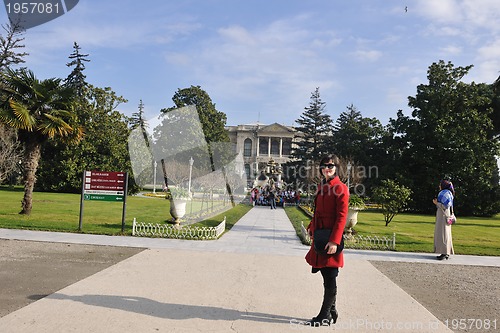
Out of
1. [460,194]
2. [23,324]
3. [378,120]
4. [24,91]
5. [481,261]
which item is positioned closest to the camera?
[23,324]

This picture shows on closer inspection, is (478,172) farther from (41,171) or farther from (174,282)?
(41,171)

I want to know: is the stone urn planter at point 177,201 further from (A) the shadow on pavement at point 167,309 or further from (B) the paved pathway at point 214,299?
(A) the shadow on pavement at point 167,309

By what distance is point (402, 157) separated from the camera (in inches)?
1367

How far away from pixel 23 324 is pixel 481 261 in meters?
9.43

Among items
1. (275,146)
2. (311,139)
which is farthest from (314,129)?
(275,146)

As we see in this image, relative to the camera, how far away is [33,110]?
12781 mm

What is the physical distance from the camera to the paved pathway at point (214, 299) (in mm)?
4105

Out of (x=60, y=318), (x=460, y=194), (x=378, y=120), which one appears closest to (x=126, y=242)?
(x=60, y=318)

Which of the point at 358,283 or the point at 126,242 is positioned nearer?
the point at 358,283

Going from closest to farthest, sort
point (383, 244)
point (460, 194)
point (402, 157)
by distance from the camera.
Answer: point (383, 244), point (460, 194), point (402, 157)

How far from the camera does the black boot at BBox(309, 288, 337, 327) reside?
427 centimetres

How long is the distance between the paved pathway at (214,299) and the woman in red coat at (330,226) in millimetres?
234

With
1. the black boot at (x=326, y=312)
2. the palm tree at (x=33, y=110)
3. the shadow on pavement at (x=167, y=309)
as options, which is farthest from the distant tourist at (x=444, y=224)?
the palm tree at (x=33, y=110)

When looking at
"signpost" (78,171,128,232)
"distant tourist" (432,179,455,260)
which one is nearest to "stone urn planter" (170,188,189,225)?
"signpost" (78,171,128,232)
